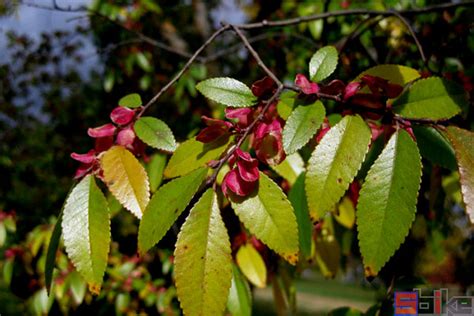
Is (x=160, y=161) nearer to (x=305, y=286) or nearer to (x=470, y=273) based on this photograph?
(x=470, y=273)

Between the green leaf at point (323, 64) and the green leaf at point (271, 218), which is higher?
the green leaf at point (323, 64)

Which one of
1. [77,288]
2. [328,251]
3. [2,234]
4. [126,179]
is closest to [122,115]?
[126,179]

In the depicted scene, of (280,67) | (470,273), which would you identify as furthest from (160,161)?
(470,273)

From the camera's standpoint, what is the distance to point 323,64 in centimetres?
75

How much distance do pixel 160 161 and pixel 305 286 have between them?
568 inches

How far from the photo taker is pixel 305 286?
14.7m

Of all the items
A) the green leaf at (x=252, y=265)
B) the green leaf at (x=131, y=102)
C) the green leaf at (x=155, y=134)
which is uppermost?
the green leaf at (x=131, y=102)

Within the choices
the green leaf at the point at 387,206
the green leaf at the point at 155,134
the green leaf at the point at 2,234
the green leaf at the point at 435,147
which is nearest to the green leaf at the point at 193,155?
the green leaf at the point at 155,134

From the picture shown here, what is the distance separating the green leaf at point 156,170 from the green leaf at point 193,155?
1.07 feet

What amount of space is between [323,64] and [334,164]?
0.22m

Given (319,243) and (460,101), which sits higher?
(460,101)

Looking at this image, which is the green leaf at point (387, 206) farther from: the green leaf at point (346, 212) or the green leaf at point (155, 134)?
the green leaf at point (346, 212)

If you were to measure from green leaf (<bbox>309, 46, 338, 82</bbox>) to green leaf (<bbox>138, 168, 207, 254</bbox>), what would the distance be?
0.27m

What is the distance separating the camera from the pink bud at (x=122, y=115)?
2.57 ft
